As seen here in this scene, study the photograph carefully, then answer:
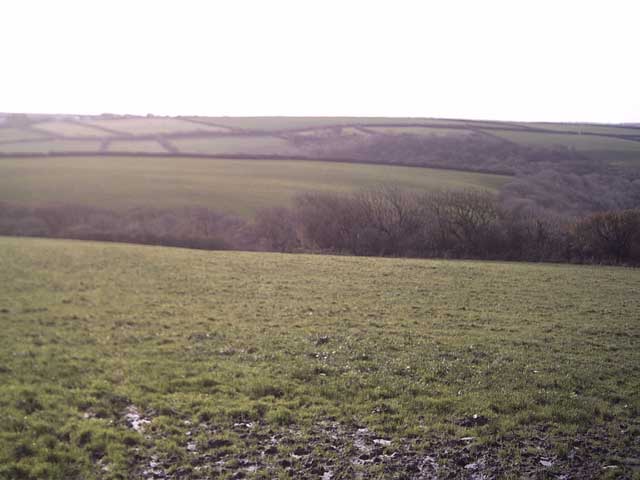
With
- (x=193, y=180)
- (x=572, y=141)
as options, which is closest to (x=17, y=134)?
(x=193, y=180)

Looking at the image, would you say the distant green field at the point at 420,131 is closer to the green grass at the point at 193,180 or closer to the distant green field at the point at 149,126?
the green grass at the point at 193,180

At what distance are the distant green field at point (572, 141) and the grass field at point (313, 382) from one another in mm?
Answer: 63392

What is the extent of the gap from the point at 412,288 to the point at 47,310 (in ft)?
43.1

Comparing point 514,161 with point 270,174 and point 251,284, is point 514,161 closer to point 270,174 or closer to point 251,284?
point 270,174

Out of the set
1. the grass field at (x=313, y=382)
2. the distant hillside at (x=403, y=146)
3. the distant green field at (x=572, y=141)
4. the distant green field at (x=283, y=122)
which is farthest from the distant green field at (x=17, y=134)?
the distant green field at (x=572, y=141)

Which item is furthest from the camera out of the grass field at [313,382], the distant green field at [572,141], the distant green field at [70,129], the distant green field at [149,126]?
the distant green field at [149,126]

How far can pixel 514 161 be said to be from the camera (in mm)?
70125

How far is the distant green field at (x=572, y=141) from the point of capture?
76.9 meters

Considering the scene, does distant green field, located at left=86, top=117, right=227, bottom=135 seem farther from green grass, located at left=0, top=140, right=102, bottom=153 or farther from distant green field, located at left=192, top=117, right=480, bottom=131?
green grass, located at left=0, top=140, right=102, bottom=153

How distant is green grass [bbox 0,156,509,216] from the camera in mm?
50969

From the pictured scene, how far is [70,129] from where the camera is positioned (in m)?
87.7

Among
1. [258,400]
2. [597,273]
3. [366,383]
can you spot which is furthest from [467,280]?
[258,400]

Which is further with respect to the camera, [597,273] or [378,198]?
[378,198]

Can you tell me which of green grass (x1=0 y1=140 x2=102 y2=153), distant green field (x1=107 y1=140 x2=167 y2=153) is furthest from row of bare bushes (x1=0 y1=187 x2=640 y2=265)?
distant green field (x1=107 y1=140 x2=167 y2=153)
